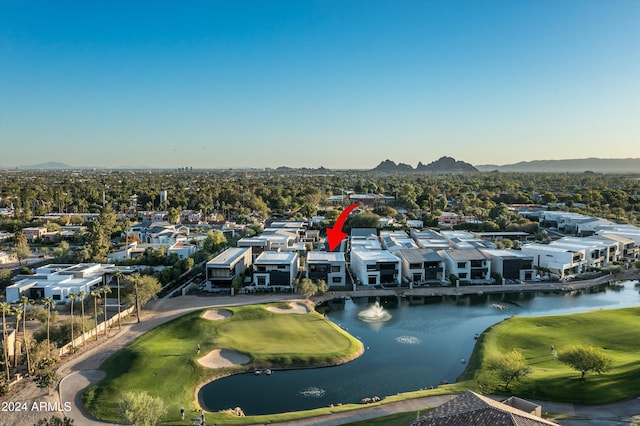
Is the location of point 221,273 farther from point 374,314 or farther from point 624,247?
point 624,247

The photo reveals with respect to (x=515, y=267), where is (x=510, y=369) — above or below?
below

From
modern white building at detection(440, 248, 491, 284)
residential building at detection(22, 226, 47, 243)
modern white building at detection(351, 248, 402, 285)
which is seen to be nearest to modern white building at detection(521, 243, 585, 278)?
modern white building at detection(440, 248, 491, 284)

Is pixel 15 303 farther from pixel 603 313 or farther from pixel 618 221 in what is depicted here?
pixel 618 221

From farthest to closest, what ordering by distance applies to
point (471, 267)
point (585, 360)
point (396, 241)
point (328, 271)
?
point (396, 241)
point (471, 267)
point (328, 271)
point (585, 360)

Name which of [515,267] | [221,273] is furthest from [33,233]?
[515,267]

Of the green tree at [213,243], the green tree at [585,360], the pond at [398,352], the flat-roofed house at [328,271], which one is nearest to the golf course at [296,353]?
the green tree at [585,360]

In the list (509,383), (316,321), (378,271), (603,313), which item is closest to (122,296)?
(316,321)

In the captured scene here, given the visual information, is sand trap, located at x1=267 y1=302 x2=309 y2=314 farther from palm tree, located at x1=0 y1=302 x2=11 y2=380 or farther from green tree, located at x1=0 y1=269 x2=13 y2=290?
green tree, located at x1=0 y1=269 x2=13 y2=290
